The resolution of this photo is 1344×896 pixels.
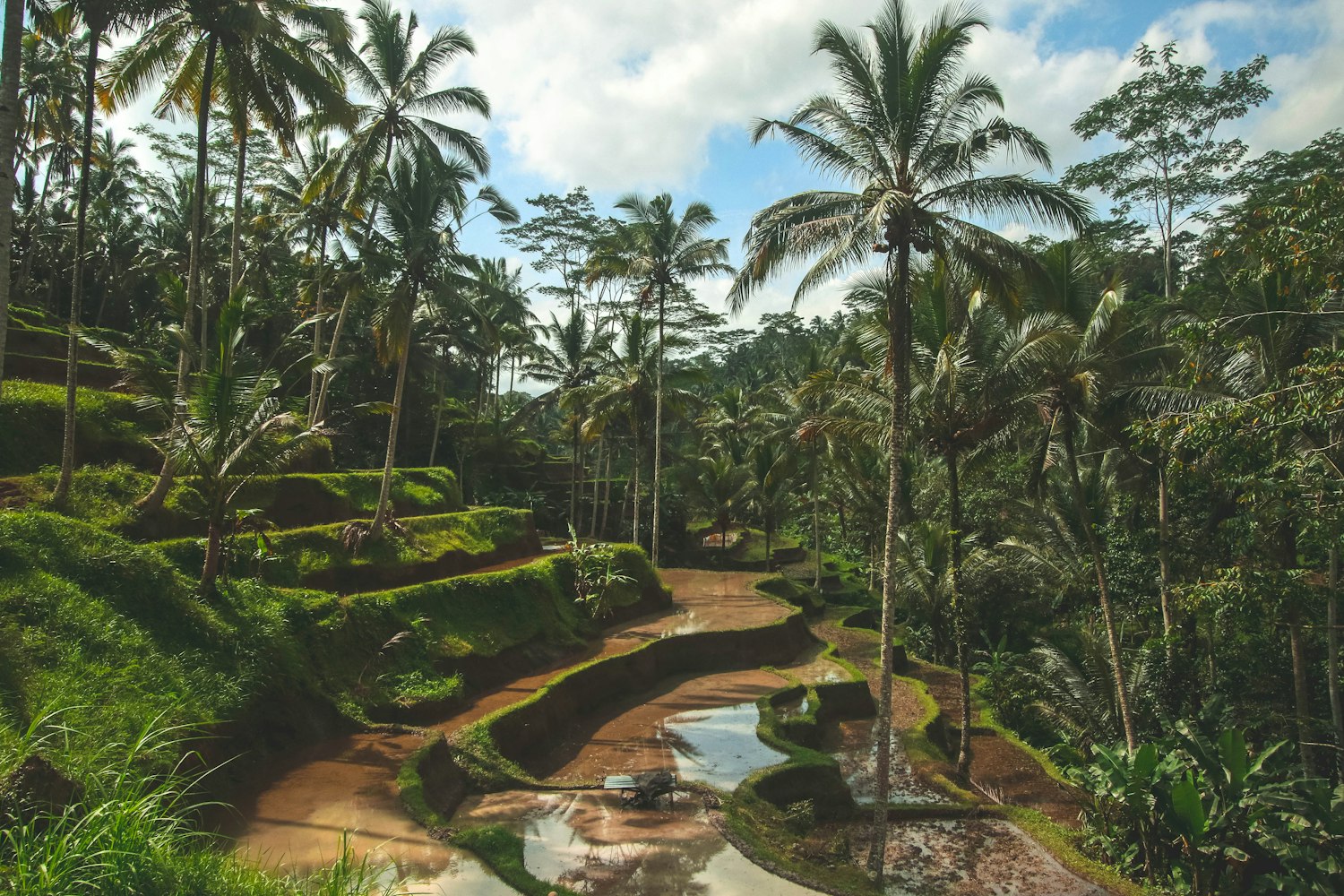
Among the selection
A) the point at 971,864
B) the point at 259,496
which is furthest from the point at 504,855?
the point at 259,496

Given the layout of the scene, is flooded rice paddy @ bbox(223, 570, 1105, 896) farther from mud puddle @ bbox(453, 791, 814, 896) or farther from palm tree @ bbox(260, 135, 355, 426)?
palm tree @ bbox(260, 135, 355, 426)

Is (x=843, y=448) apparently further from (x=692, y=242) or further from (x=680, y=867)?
(x=680, y=867)

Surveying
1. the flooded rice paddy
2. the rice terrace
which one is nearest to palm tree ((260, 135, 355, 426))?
the rice terrace

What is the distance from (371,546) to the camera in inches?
583

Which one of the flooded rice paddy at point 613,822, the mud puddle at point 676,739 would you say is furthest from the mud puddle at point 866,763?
the mud puddle at point 676,739

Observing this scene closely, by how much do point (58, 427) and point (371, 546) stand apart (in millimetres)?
5200

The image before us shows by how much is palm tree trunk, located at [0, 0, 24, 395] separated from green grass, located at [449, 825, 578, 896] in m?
6.60

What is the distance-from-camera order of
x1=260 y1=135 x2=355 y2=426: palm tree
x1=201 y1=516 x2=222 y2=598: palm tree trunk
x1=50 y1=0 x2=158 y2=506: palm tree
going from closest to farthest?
x1=201 y1=516 x2=222 y2=598: palm tree trunk, x1=50 y1=0 x2=158 y2=506: palm tree, x1=260 y1=135 x2=355 y2=426: palm tree

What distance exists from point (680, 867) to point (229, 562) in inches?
287

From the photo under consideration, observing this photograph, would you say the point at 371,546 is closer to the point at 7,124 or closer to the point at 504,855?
the point at 7,124

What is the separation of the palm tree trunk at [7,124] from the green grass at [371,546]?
4011 mm

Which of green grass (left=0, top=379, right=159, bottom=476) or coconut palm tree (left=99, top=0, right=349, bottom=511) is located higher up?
coconut palm tree (left=99, top=0, right=349, bottom=511)

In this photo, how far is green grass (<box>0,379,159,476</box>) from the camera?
41.0 feet

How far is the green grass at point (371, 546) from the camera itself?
468 inches
